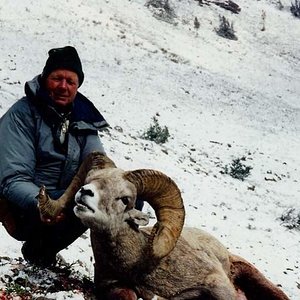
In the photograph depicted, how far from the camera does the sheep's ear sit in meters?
4.13

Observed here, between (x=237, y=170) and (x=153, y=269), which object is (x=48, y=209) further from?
(x=237, y=170)

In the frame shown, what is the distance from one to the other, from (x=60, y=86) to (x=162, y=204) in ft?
4.43

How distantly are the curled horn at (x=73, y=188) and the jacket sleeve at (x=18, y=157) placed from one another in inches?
4.3

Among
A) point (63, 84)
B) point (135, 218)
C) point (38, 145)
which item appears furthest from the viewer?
point (63, 84)

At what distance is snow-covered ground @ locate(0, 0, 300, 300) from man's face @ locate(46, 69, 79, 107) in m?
1.51

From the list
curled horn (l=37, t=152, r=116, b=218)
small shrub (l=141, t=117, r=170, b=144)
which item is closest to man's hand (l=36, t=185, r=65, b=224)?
curled horn (l=37, t=152, r=116, b=218)

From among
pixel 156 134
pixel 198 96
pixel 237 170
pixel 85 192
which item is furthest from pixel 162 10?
pixel 85 192

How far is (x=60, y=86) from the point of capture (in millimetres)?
4652

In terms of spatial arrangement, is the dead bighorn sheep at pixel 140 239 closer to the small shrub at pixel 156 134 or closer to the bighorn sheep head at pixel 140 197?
the bighorn sheep head at pixel 140 197

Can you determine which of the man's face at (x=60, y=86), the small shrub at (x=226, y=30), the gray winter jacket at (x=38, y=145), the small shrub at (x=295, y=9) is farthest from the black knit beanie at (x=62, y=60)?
the small shrub at (x=295, y=9)

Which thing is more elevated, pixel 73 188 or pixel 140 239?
pixel 73 188

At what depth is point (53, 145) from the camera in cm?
461

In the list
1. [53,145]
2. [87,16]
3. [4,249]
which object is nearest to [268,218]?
[4,249]

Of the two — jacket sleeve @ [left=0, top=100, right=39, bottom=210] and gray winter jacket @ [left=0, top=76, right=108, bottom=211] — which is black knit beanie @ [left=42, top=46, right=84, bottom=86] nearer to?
gray winter jacket @ [left=0, top=76, right=108, bottom=211]
